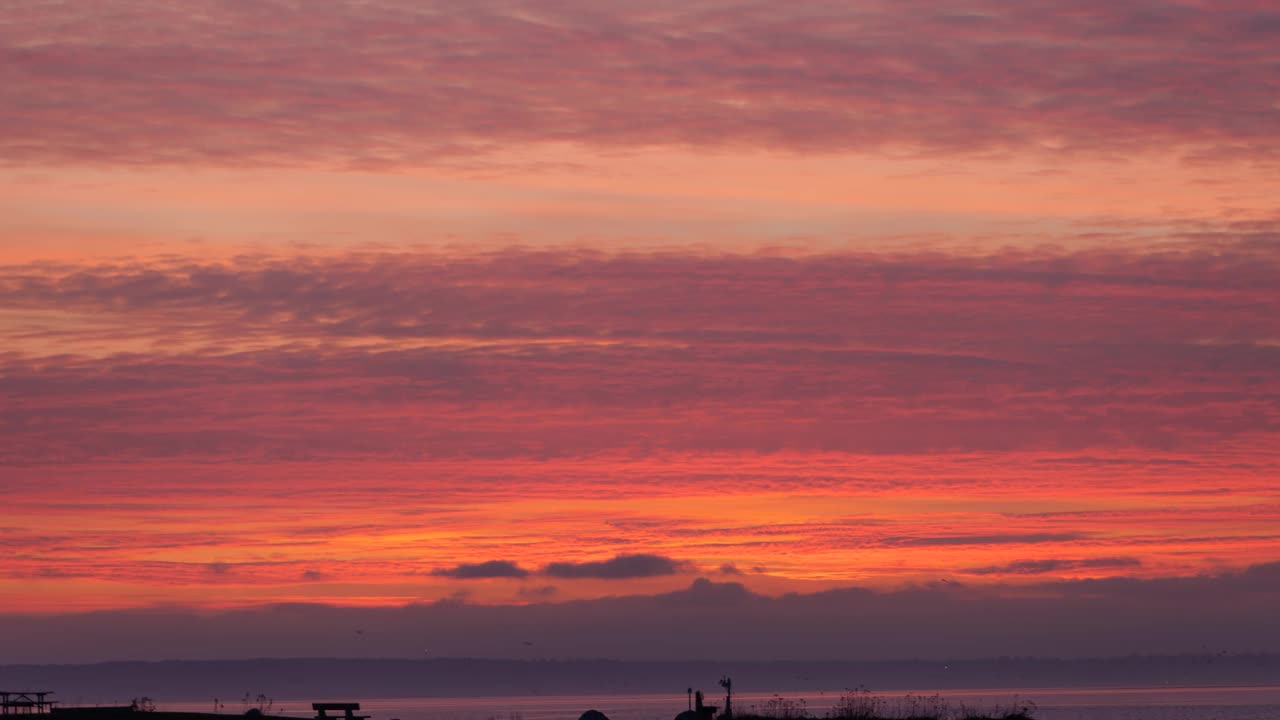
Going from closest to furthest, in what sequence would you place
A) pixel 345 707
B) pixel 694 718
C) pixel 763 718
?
1. pixel 345 707
2. pixel 694 718
3. pixel 763 718

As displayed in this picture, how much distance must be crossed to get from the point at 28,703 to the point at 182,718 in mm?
18082

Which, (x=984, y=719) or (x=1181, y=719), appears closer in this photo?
(x=984, y=719)

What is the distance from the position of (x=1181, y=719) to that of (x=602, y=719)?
13077cm

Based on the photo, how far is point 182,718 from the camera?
81375 mm

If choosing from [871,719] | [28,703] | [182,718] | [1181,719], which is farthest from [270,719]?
[1181,719]

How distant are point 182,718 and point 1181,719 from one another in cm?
14877

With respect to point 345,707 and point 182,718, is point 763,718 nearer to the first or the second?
point 345,707

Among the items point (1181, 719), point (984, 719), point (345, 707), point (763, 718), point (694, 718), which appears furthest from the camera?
point (1181, 719)

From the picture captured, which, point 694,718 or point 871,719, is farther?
point 871,719

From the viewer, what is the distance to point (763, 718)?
3615 inches

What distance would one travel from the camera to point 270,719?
8938 cm

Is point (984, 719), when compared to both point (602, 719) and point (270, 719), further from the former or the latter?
point (270, 719)

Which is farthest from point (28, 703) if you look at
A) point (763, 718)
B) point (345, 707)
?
point (763, 718)

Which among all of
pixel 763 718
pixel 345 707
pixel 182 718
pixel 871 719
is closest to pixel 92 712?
pixel 182 718
